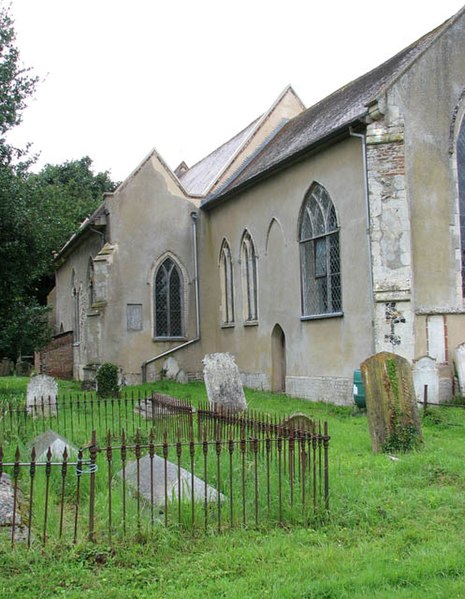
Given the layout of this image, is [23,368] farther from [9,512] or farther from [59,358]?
[9,512]

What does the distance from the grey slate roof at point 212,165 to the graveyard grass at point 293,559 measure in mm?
19640

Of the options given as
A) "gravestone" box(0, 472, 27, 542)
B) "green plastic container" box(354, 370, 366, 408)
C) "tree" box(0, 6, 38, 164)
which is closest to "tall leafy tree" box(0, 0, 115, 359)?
"tree" box(0, 6, 38, 164)

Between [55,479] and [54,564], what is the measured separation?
113 inches

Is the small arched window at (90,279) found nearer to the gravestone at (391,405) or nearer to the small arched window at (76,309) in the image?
the small arched window at (76,309)

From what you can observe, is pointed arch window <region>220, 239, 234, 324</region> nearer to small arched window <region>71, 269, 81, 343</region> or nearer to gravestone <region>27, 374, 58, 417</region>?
small arched window <region>71, 269, 81, 343</region>

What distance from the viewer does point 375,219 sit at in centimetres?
1476

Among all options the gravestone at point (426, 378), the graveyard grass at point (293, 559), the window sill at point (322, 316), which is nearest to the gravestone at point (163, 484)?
the graveyard grass at point (293, 559)

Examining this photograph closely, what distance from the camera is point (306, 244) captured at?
18094mm

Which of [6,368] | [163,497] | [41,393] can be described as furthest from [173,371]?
[6,368]

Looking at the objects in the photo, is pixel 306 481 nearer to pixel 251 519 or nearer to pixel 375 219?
pixel 251 519

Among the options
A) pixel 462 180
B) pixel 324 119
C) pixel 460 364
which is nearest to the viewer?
pixel 460 364

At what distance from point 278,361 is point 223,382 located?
678 cm

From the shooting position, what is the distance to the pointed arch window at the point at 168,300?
951 inches

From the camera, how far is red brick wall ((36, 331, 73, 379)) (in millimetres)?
29469
